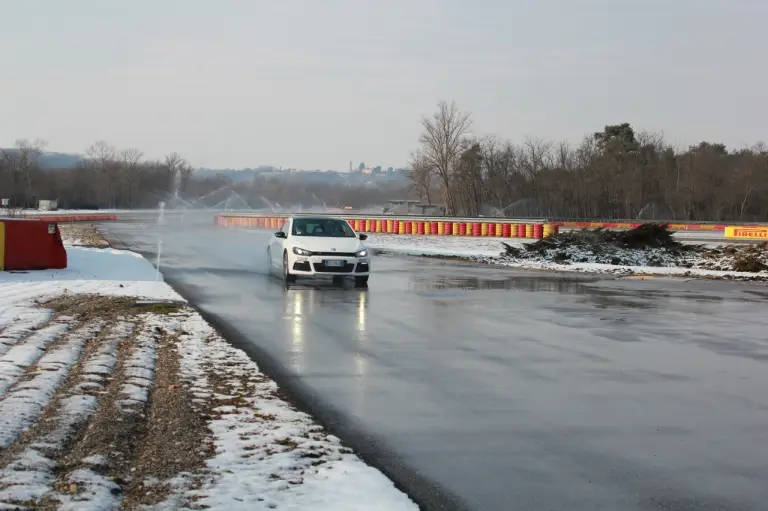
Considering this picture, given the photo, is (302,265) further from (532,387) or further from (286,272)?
Answer: (532,387)

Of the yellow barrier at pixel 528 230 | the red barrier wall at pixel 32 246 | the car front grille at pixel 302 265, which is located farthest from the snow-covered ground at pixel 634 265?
the red barrier wall at pixel 32 246

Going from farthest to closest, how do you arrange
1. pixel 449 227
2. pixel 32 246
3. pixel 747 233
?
pixel 449 227 → pixel 747 233 → pixel 32 246

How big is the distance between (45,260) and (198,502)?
60.0 feet

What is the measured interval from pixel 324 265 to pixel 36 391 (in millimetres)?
11678

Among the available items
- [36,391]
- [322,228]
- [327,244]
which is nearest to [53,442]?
[36,391]

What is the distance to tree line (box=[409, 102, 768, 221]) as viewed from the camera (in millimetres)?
86375

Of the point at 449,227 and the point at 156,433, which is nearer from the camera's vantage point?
the point at 156,433

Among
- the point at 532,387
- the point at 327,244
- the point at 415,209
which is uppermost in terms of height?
the point at 415,209

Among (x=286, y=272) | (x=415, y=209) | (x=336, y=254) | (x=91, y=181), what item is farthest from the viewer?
(x=91, y=181)

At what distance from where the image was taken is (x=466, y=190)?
354ft

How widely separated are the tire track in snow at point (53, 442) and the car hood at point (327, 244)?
9930 mm

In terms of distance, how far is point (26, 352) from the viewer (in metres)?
9.63

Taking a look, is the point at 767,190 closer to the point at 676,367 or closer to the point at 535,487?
the point at 676,367

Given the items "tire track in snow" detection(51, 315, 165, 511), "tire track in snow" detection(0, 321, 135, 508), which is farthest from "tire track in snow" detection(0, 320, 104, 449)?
"tire track in snow" detection(51, 315, 165, 511)
